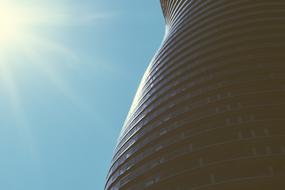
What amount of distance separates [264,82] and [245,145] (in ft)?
14.3

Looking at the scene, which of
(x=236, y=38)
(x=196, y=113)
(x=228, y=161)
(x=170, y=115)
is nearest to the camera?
(x=228, y=161)

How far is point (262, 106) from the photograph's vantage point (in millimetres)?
19922

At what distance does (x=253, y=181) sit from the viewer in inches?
663

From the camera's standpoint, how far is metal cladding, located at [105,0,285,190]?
714 inches

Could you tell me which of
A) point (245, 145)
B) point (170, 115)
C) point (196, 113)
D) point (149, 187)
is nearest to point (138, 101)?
point (170, 115)

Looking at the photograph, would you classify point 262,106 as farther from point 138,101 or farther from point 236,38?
point 138,101

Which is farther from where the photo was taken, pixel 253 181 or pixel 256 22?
pixel 256 22

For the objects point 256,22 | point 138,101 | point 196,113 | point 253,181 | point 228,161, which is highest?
point 256,22

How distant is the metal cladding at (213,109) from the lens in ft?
59.5

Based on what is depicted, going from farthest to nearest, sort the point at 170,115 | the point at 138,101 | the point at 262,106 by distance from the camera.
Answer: the point at 138,101, the point at 170,115, the point at 262,106

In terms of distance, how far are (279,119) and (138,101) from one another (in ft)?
39.2

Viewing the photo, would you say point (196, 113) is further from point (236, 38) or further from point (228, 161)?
point (236, 38)

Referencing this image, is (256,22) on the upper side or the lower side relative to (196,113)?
upper

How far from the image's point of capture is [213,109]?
21188 millimetres
